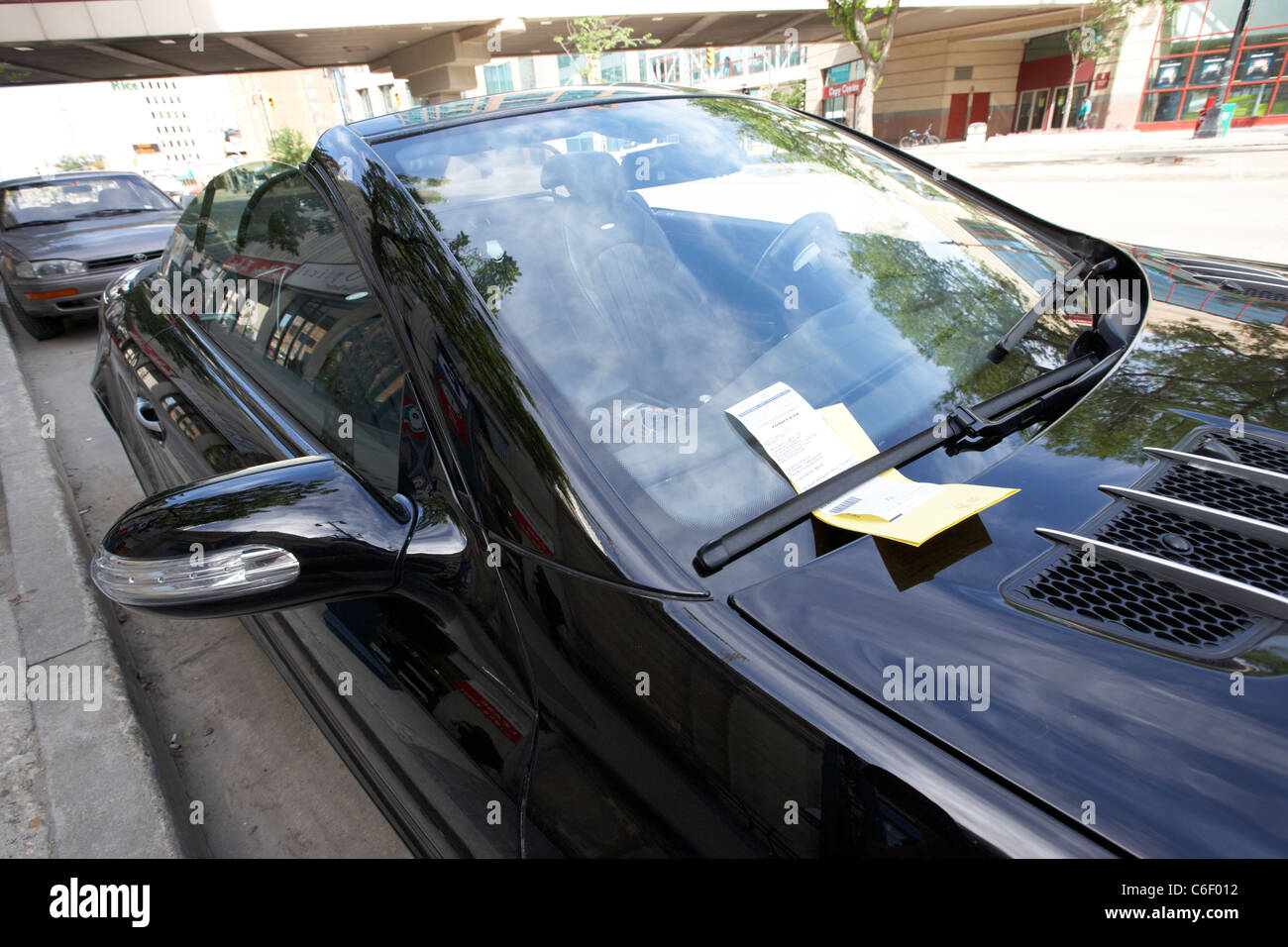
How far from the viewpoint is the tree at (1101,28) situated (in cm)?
2464

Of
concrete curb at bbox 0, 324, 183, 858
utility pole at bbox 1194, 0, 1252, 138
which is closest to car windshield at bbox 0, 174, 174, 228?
concrete curb at bbox 0, 324, 183, 858

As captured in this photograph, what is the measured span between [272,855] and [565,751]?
155cm

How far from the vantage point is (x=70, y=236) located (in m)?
7.57

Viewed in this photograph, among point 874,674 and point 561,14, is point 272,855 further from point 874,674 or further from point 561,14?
point 561,14

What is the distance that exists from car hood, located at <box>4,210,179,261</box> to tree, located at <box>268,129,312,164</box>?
1.63m

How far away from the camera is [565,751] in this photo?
1.05m

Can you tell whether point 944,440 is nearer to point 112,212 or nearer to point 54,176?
point 112,212

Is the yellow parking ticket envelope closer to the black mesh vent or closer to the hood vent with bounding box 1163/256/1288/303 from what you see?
the black mesh vent

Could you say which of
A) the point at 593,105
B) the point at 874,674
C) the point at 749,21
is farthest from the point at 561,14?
the point at 874,674

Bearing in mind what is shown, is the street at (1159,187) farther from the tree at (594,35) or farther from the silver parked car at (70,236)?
the tree at (594,35)

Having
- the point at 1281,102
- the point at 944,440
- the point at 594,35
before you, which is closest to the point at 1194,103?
the point at 1281,102

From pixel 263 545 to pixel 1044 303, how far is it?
1656 mm

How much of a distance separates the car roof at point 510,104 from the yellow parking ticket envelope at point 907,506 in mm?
1297

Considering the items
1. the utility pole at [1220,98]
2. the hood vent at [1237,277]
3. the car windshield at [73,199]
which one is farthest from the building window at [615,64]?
the hood vent at [1237,277]
